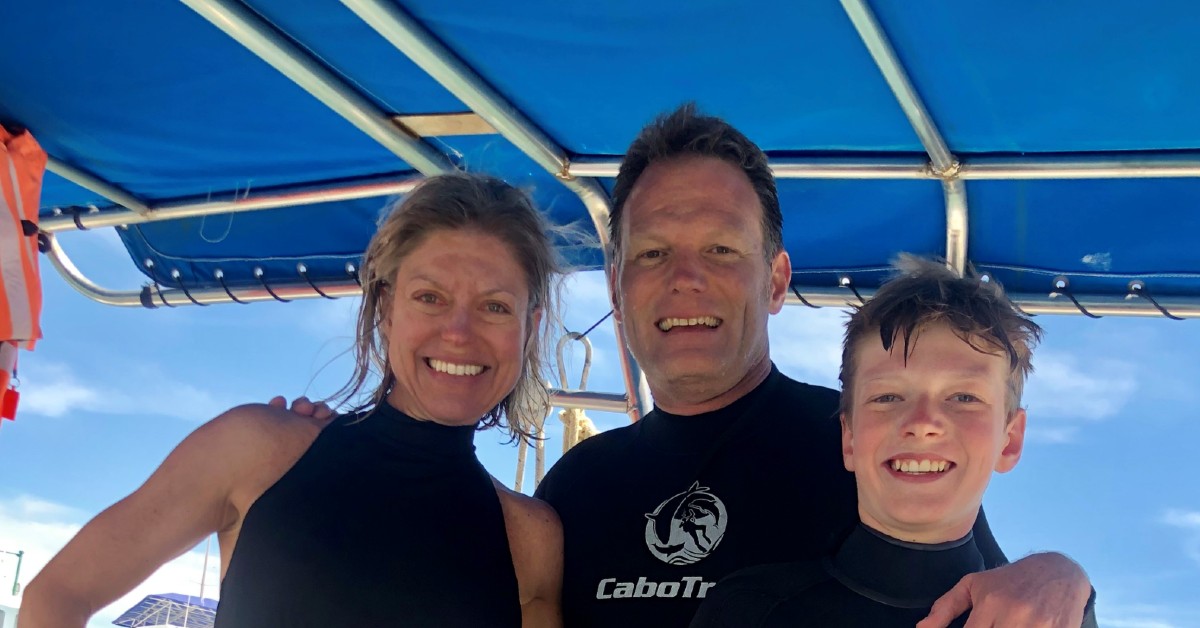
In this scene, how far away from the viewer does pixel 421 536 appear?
2018mm

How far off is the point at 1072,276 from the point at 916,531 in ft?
5.88

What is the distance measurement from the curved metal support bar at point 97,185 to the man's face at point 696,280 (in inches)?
93.5

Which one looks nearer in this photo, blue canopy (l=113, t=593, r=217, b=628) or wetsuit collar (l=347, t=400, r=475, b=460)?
wetsuit collar (l=347, t=400, r=475, b=460)

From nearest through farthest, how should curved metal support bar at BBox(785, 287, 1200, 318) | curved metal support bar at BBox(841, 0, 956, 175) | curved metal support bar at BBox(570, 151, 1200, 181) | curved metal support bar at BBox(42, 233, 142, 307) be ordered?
curved metal support bar at BBox(841, 0, 956, 175)
curved metal support bar at BBox(570, 151, 1200, 181)
curved metal support bar at BBox(785, 287, 1200, 318)
curved metal support bar at BBox(42, 233, 142, 307)

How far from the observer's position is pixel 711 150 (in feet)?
7.99

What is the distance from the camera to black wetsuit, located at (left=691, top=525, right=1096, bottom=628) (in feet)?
5.74

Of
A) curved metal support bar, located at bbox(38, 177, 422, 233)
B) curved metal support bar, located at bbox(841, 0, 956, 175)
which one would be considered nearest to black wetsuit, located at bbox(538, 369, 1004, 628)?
curved metal support bar, located at bbox(841, 0, 956, 175)

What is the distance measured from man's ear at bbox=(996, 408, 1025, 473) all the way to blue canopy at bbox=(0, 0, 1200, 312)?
942 mm

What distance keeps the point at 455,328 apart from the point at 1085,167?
1.70 metres

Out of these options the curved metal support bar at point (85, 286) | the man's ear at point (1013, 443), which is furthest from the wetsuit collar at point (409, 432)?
the curved metal support bar at point (85, 286)

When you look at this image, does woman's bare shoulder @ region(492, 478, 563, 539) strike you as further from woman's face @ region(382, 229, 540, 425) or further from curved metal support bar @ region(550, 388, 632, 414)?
curved metal support bar @ region(550, 388, 632, 414)

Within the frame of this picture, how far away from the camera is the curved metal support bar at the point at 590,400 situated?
3.63 m

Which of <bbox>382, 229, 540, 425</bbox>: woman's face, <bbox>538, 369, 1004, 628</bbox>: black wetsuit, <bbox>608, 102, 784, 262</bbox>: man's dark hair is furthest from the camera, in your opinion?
<bbox>608, 102, 784, 262</bbox>: man's dark hair

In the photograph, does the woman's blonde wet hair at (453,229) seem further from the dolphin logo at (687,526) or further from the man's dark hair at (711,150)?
the dolphin logo at (687,526)
